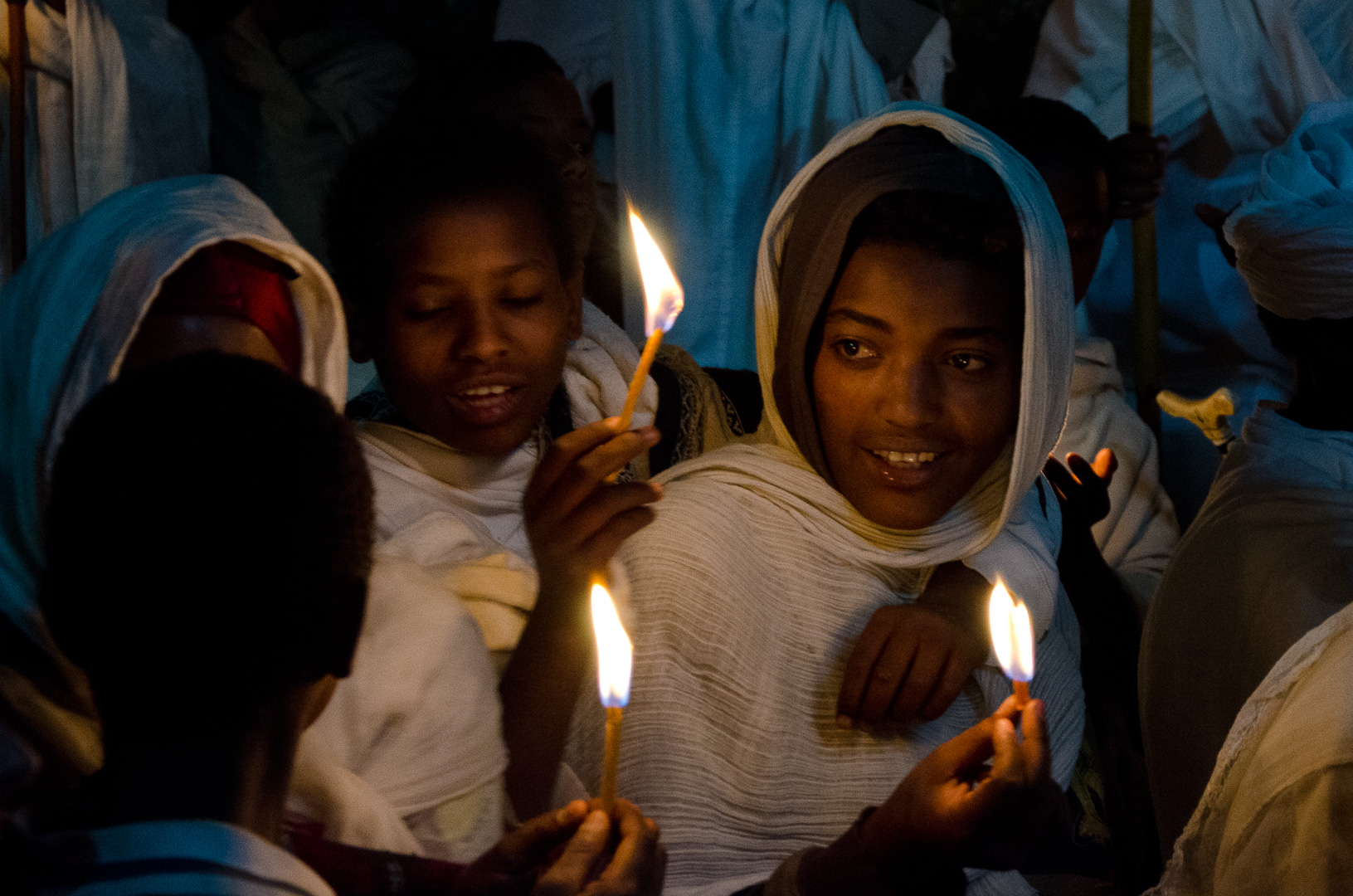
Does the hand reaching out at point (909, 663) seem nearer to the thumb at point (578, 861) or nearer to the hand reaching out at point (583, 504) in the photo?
the hand reaching out at point (583, 504)

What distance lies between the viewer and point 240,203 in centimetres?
116

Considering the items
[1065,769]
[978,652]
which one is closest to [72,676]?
[978,652]

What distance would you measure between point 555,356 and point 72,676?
0.66 meters

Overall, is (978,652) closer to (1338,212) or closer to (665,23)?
(1338,212)

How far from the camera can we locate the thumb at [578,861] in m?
0.86

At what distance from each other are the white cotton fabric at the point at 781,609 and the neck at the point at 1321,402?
2.26ft

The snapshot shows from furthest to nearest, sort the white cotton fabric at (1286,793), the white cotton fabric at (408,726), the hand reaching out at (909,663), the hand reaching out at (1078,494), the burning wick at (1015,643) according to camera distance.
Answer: the hand reaching out at (1078,494) < the hand reaching out at (909,663) < the white cotton fabric at (1286,793) < the white cotton fabric at (408,726) < the burning wick at (1015,643)

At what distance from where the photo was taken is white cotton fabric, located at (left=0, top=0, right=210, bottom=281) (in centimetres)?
191

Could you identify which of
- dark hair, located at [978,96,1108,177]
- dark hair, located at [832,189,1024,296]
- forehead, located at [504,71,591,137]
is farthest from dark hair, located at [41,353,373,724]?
dark hair, located at [978,96,1108,177]

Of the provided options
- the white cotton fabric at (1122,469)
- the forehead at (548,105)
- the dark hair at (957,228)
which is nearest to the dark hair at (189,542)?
the dark hair at (957,228)

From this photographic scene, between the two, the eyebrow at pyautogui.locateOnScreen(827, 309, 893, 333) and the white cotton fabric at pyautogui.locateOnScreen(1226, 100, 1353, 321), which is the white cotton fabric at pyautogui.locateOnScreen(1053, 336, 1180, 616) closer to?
the white cotton fabric at pyautogui.locateOnScreen(1226, 100, 1353, 321)

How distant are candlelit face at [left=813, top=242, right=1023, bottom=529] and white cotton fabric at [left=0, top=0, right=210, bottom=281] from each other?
48.2 inches

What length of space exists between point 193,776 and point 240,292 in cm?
49

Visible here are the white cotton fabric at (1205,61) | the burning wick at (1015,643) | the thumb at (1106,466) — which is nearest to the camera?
Result: the burning wick at (1015,643)
